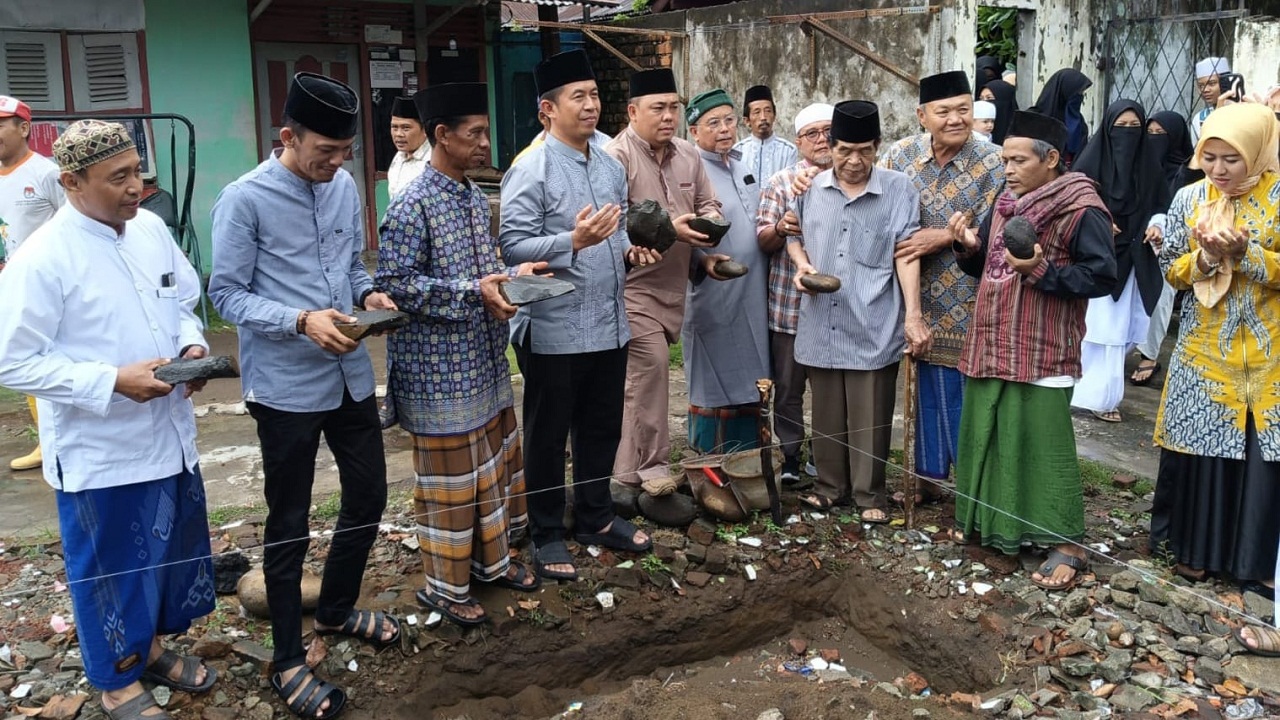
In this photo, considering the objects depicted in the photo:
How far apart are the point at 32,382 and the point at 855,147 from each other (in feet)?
11.2

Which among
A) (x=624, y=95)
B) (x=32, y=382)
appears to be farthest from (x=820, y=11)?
(x=32, y=382)

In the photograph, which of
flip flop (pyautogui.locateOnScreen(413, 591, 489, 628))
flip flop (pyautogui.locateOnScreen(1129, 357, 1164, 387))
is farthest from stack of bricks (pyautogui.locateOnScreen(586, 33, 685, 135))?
flip flop (pyautogui.locateOnScreen(413, 591, 489, 628))

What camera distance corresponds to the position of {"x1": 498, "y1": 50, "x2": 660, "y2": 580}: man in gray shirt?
13.9ft

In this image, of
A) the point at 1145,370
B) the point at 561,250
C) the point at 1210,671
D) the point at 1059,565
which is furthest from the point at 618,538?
the point at 1145,370

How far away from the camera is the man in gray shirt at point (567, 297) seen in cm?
425

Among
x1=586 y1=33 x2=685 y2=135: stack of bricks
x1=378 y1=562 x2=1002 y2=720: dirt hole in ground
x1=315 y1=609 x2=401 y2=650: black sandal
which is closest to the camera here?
x1=315 y1=609 x2=401 y2=650: black sandal

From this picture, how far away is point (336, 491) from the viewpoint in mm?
5484

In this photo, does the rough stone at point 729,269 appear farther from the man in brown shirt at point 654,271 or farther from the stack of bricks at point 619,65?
the stack of bricks at point 619,65

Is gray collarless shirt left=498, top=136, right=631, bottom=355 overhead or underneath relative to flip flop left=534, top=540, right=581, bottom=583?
overhead

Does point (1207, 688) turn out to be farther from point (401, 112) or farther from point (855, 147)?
point (401, 112)

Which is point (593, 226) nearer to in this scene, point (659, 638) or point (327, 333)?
point (327, 333)

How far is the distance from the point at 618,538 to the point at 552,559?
0.37 metres

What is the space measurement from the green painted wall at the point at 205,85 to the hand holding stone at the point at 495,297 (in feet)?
27.1

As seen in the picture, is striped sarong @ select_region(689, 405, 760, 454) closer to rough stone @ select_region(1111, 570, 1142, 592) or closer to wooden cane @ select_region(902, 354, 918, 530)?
wooden cane @ select_region(902, 354, 918, 530)
